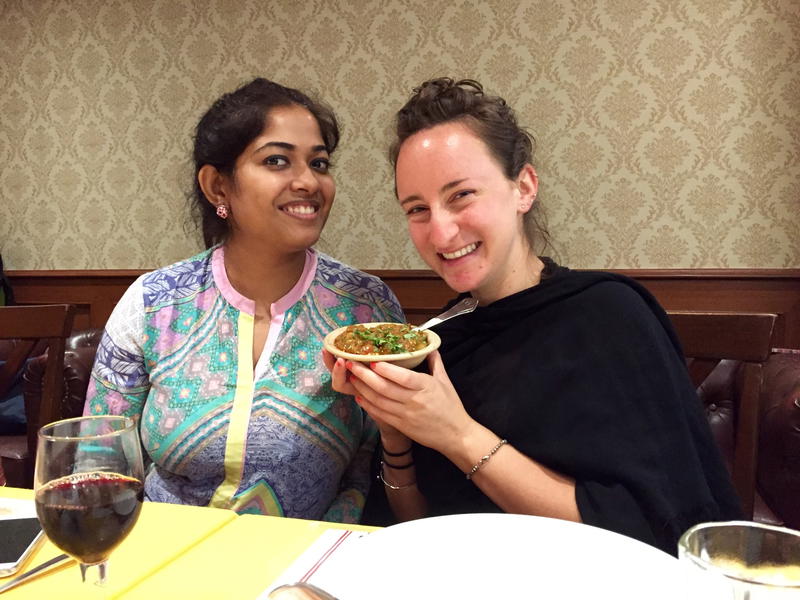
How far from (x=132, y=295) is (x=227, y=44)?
2726mm

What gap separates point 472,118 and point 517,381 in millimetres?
534

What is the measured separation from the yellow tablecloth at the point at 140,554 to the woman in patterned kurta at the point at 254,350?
0.41 m

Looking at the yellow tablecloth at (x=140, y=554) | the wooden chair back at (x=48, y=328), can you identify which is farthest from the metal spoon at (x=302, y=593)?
the wooden chair back at (x=48, y=328)

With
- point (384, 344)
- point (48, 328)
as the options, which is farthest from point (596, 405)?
point (48, 328)

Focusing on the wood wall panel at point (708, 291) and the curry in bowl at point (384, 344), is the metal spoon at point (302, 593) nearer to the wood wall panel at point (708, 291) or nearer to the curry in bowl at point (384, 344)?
the curry in bowl at point (384, 344)

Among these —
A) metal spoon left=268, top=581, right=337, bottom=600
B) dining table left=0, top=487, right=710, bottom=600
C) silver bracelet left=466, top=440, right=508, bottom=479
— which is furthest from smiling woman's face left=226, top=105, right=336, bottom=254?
metal spoon left=268, top=581, right=337, bottom=600

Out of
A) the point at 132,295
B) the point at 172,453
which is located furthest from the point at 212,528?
the point at 132,295

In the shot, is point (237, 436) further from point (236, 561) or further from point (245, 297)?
point (236, 561)

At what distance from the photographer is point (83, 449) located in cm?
70

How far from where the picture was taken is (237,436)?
144cm

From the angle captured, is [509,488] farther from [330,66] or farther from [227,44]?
[227,44]

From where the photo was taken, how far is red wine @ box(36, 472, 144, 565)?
0.69 meters

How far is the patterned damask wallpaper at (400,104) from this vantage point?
3158 millimetres

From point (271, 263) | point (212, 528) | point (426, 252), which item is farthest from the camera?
point (271, 263)
